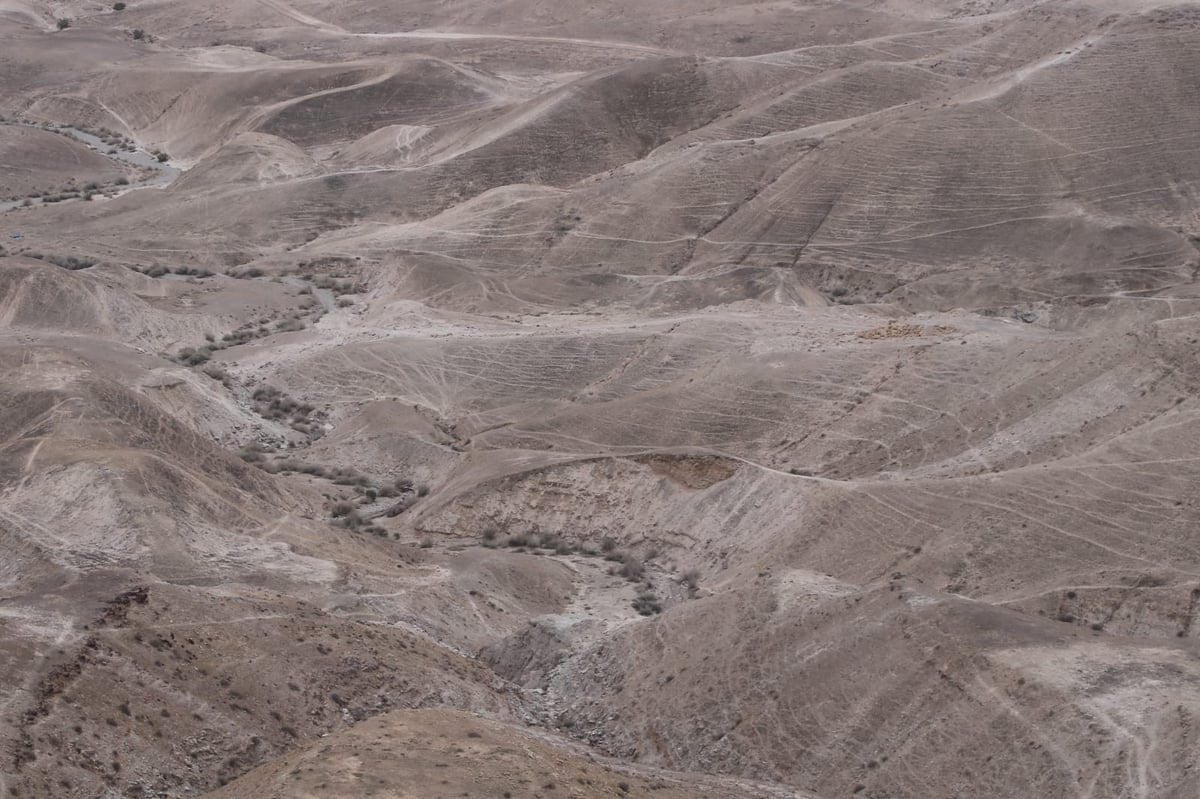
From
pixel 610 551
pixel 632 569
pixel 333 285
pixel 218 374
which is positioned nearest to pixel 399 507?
pixel 610 551

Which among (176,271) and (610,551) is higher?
(610,551)

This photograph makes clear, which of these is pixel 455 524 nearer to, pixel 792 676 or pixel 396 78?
pixel 792 676

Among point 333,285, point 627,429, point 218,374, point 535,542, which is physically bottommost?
point 333,285

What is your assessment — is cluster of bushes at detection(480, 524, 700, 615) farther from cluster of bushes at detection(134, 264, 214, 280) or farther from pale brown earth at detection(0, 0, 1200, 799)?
cluster of bushes at detection(134, 264, 214, 280)

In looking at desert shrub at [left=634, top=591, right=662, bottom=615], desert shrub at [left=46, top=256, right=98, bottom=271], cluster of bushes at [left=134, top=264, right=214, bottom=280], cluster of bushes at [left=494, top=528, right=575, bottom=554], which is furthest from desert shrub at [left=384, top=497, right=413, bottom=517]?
desert shrub at [left=46, top=256, right=98, bottom=271]

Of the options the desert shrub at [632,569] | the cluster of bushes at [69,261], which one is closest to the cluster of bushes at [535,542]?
the desert shrub at [632,569]

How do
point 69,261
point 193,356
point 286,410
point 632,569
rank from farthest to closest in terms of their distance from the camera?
1. point 69,261
2. point 193,356
3. point 286,410
4. point 632,569

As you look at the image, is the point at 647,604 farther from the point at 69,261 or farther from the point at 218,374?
the point at 69,261

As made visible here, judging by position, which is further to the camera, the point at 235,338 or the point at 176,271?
the point at 176,271
